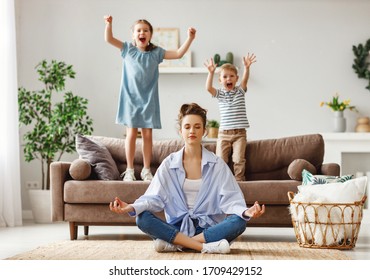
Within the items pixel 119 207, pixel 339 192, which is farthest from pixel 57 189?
pixel 339 192

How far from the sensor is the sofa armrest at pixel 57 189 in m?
4.62

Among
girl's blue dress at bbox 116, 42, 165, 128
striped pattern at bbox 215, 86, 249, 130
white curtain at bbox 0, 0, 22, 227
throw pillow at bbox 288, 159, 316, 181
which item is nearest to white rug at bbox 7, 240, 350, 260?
throw pillow at bbox 288, 159, 316, 181

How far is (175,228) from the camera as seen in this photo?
3.56m

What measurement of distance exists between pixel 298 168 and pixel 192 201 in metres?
1.20

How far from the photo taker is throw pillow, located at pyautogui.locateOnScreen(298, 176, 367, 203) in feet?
13.3

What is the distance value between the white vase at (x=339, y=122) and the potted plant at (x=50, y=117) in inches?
96.1

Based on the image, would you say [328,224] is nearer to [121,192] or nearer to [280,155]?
[280,155]

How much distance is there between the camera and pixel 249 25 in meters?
6.94

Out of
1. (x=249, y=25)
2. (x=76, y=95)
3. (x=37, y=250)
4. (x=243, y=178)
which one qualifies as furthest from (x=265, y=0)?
(x=37, y=250)

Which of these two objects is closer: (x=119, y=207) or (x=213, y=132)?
(x=119, y=207)

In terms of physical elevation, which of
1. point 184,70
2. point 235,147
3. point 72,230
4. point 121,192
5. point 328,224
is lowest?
point 72,230

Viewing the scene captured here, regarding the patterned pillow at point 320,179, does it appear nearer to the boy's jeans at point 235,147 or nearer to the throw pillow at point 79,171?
the boy's jeans at point 235,147
